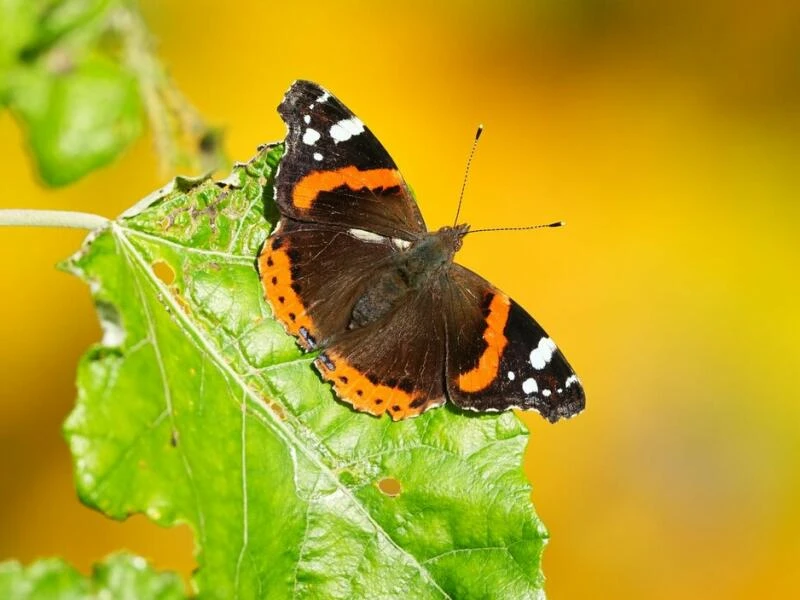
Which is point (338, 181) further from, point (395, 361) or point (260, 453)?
point (260, 453)

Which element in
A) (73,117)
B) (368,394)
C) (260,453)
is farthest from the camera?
(73,117)

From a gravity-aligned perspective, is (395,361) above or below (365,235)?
below

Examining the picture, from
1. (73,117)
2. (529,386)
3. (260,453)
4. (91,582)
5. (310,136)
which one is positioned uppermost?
(73,117)

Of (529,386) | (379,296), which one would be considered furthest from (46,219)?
(529,386)

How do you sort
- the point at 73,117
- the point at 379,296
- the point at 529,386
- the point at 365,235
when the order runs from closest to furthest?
the point at 529,386, the point at 73,117, the point at 379,296, the point at 365,235

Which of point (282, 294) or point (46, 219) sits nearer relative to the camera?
point (46, 219)
